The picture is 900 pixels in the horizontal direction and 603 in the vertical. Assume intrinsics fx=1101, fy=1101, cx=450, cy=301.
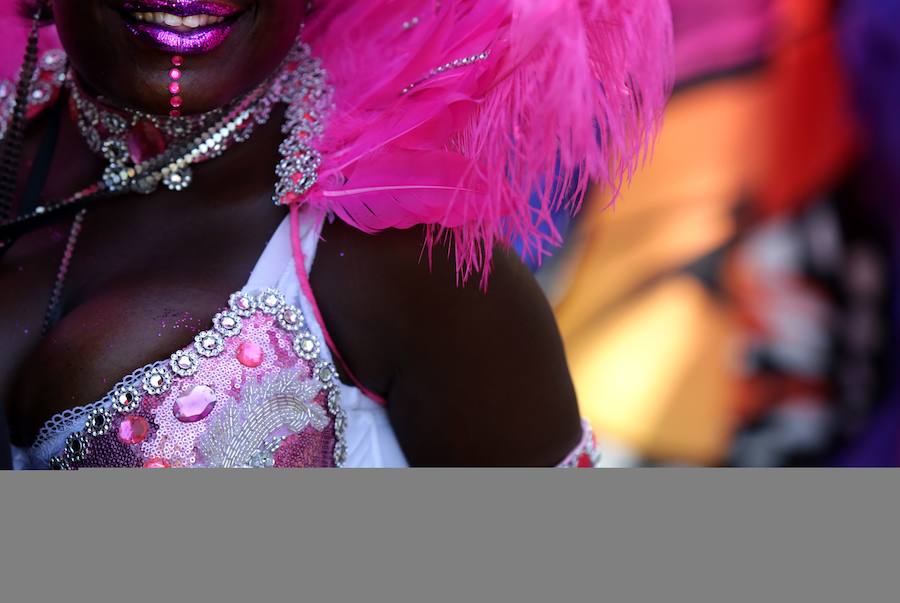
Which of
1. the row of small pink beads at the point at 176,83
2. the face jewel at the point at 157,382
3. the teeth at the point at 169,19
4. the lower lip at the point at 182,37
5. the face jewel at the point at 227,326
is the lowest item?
the face jewel at the point at 157,382

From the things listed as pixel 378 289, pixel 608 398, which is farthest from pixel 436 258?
pixel 608 398

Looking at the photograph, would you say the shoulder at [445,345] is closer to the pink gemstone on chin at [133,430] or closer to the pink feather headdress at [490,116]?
the pink feather headdress at [490,116]

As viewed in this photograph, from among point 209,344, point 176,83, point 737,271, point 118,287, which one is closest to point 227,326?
point 209,344

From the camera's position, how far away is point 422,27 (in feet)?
3.54

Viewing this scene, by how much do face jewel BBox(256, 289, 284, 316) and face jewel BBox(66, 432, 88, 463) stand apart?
21 centimetres

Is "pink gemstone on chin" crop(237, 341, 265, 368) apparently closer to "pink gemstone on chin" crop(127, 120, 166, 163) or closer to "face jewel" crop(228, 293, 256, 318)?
"face jewel" crop(228, 293, 256, 318)

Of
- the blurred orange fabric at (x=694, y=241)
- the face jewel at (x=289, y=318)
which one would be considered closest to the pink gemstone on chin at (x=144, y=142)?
the face jewel at (x=289, y=318)

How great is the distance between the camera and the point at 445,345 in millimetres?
1069

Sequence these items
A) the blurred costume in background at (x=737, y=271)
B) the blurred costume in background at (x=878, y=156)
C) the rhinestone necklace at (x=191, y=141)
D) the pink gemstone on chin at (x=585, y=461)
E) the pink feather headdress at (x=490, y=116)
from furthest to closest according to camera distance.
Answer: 1. the blurred costume in background at (x=737, y=271)
2. the blurred costume in background at (x=878, y=156)
3. the pink gemstone on chin at (x=585, y=461)
4. the rhinestone necklace at (x=191, y=141)
5. the pink feather headdress at (x=490, y=116)

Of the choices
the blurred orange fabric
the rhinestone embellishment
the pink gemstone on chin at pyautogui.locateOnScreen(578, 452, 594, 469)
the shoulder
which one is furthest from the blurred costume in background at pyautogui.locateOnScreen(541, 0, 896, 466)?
the rhinestone embellishment

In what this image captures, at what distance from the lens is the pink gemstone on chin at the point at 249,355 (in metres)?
1.04

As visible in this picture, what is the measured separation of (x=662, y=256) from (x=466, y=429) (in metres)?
1.32

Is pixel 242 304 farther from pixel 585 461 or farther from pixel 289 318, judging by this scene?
pixel 585 461
